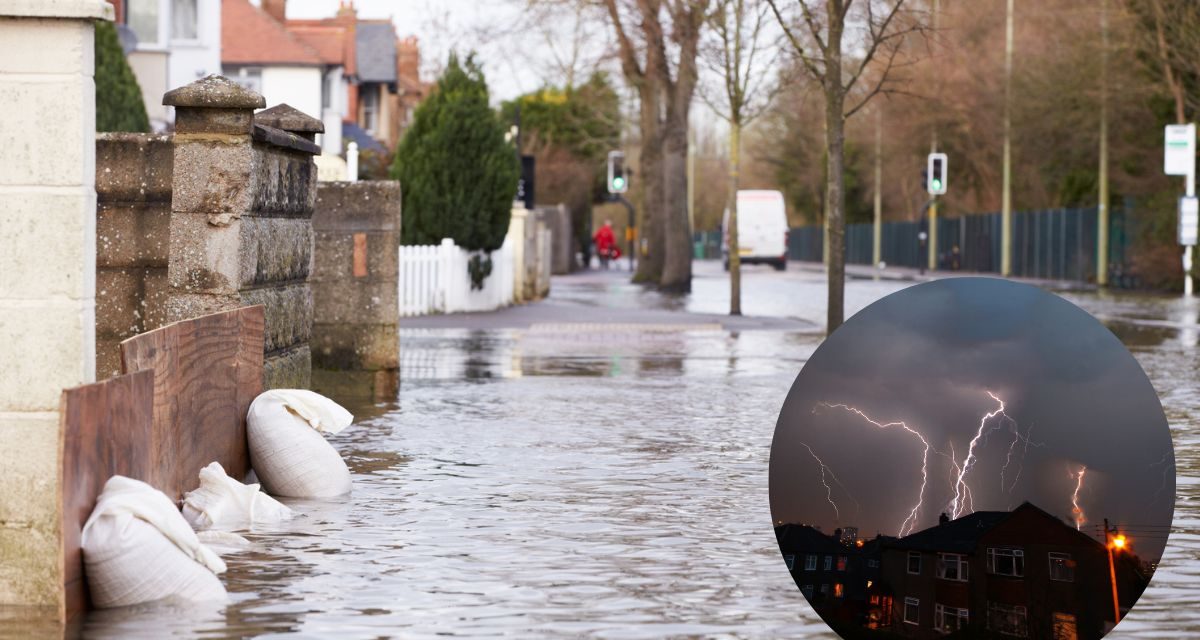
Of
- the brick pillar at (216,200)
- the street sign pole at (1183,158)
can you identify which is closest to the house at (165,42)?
the street sign pole at (1183,158)

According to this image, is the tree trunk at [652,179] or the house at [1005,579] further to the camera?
the tree trunk at [652,179]

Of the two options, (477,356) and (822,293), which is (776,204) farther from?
(477,356)

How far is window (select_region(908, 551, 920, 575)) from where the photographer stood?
5809 millimetres

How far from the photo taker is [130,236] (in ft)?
39.4

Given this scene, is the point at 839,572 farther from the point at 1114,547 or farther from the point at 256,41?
the point at 256,41

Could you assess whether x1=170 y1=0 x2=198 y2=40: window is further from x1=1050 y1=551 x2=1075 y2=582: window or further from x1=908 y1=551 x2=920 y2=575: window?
x1=1050 y1=551 x2=1075 y2=582: window

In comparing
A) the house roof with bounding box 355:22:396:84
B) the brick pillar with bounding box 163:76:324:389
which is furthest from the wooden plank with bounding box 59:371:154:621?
the house roof with bounding box 355:22:396:84

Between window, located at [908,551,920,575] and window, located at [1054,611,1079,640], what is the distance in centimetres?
40

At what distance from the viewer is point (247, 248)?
11133 mm

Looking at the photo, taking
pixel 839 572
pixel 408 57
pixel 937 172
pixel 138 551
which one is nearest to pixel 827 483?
Answer: pixel 839 572

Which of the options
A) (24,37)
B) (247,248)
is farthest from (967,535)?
(247,248)

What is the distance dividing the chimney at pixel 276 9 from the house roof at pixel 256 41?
4377mm

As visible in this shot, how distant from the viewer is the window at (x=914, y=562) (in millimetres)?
5809

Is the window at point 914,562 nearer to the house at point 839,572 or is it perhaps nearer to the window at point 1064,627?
the house at point 839,572
